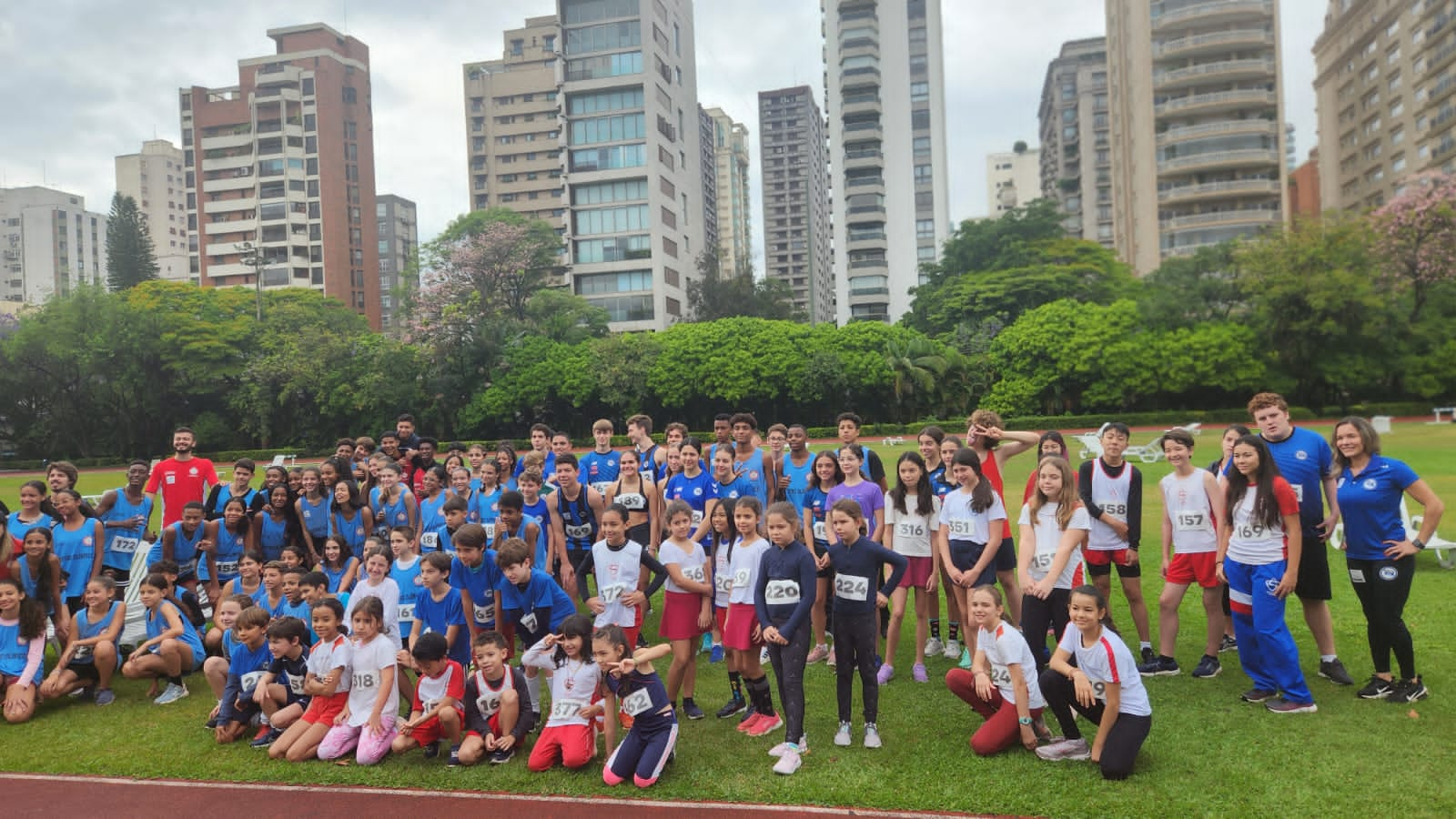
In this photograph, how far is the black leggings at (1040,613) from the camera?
5.65 meters

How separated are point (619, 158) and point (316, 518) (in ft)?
193

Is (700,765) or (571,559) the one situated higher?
(571,559)

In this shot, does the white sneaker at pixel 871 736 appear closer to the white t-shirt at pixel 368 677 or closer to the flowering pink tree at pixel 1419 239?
the white t-shirt at pixel 368 677

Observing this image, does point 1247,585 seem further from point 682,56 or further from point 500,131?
point 500,131

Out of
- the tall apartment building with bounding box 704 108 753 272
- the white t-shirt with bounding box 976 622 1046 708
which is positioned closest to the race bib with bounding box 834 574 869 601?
the white t-shirt with bounding box 976 622 1046 708

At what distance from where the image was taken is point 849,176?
72188 mm

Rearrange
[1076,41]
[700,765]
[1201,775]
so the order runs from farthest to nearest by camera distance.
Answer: [1076,41], [700,765], [1201,775]

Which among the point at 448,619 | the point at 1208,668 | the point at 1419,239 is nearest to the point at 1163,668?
the point at 1208,668

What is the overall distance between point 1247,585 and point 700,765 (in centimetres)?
395

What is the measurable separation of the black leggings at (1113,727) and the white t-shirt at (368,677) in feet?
14.4

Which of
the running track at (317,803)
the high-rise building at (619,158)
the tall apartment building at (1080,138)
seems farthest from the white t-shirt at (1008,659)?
the tall apartment building at (1080,138)

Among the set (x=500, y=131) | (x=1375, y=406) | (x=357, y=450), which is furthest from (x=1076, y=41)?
(x=357, y=450)

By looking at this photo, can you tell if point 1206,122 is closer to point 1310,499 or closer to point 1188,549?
point 1310,499

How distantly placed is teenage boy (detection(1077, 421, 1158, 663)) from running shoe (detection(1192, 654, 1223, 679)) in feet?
1.09
